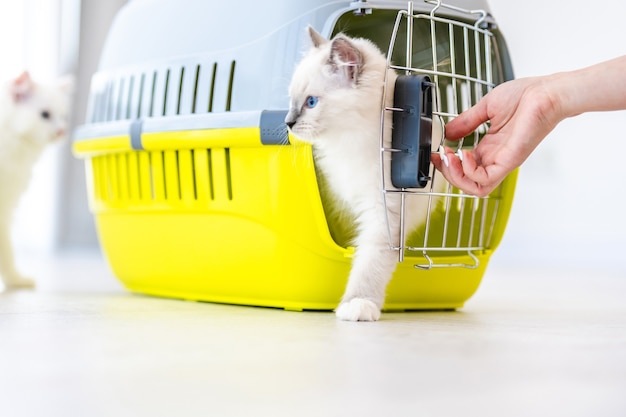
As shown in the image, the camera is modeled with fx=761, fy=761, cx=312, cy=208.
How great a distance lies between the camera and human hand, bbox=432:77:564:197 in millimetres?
1346

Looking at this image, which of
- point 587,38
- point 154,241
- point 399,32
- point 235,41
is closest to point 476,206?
point 399,32

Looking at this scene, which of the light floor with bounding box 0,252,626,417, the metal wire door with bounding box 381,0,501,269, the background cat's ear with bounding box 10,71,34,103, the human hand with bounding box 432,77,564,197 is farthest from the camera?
the background cat's ear with bounding box 10,71,34,103

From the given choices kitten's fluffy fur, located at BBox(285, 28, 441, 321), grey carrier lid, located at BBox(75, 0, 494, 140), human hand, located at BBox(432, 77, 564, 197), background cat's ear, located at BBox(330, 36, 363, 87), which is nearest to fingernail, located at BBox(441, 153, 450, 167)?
human hand, located at BBox(432, 77, 564, 197)

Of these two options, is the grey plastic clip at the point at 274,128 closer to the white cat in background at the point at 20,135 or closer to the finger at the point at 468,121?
the finger at the point at 468,121

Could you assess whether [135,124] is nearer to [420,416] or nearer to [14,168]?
[14,168]

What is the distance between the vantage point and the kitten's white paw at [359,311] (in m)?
1.41

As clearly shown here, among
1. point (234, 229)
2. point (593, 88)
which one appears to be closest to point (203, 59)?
point (234, 229)

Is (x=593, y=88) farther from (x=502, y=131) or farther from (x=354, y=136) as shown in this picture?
(x=354, y=136)

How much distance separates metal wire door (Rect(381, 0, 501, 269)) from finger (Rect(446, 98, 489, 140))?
3cm

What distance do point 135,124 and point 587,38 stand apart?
254 centimetres

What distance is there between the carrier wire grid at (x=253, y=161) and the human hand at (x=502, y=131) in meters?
0.06

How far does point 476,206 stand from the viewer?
1742 millimetres

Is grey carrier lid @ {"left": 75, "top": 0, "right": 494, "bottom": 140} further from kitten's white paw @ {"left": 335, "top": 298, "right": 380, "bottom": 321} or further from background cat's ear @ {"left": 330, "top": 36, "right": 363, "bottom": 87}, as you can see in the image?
kitten's white paw @ {"left": 335, "top": 298, "right": 380, "bottom": 321}

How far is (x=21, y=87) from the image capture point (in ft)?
7.95
